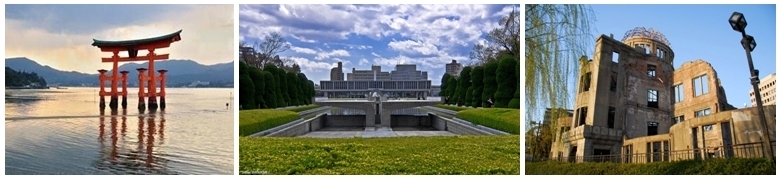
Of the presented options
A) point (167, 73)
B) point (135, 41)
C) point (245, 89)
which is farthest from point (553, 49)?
point (135, 41)

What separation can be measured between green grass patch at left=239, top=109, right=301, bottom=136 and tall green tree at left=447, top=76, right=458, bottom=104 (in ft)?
6.45

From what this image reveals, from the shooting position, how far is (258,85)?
757 cm

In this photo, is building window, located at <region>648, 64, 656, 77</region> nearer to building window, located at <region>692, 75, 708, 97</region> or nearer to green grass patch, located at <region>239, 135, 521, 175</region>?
building window, located at <region>692, 75, 708, 97</region>

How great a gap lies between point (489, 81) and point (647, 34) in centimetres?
198

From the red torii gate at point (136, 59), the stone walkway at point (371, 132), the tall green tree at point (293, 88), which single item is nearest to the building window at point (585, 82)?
the stone walkway at point (371, 132)

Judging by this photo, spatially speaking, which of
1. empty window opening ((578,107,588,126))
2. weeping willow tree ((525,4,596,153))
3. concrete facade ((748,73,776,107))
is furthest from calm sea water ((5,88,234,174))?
concrete facade ((748,73,776,107))

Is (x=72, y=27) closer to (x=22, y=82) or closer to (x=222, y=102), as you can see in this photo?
(x=22, y=82)

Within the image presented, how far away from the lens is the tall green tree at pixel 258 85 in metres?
7.46

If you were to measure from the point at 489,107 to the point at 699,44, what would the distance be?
2.62m

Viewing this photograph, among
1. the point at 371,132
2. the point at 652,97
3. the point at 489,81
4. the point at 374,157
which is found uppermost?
the point at 489,81

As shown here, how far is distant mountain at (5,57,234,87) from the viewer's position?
725 centimetres

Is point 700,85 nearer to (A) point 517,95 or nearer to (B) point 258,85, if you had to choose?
(A) point 517,95

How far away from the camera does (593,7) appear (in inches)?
287
